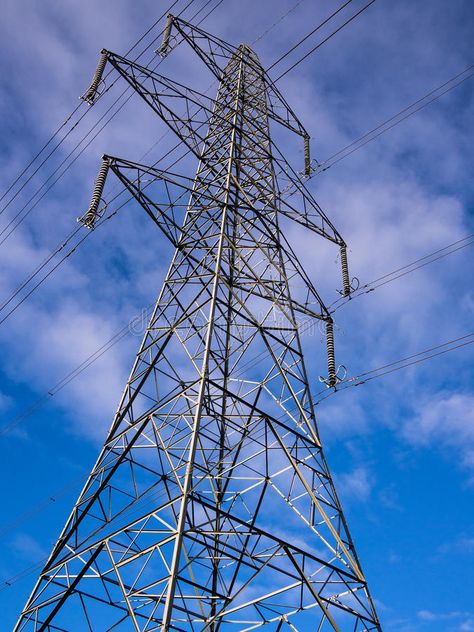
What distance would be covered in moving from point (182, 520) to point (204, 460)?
13.3 ft

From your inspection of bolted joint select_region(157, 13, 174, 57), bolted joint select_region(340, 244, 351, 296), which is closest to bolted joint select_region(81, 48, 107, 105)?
bolted joint select_region(157, 13, 174, 57)

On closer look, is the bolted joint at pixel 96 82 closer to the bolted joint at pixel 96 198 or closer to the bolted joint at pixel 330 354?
the bolted joint at pixel 96 198

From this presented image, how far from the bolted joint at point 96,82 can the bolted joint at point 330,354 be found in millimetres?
9159

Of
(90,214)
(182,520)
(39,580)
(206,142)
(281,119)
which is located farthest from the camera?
(281,119)

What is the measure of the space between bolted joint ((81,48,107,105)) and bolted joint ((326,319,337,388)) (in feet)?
30.1

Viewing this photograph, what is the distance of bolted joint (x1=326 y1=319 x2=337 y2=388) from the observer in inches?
650

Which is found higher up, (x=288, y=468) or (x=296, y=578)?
(x=288, y=468)

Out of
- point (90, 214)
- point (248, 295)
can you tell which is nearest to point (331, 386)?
point (248, 295)

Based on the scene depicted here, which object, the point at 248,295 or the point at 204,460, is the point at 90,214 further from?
the point at 204,460

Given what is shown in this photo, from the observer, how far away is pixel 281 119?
73.0 ft

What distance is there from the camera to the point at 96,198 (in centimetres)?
1596

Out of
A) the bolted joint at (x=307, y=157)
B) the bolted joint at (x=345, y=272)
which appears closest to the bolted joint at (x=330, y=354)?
the bolted joint at (x=345, y=272)

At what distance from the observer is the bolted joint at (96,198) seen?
15.6 meters

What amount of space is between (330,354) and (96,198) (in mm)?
7163
